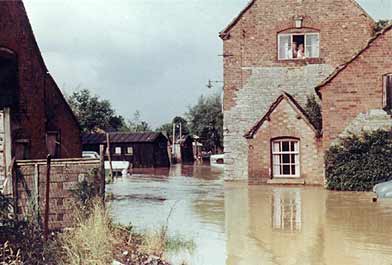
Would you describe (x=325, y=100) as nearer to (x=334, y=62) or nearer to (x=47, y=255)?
(x=334, y=62)

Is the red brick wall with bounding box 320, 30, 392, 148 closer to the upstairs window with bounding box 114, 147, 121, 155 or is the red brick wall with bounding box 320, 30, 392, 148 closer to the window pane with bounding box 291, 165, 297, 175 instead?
the window pane with bounding box 291, 165, 297, 175

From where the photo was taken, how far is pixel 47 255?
29.0 feet

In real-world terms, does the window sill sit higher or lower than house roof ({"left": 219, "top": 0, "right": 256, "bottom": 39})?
lower

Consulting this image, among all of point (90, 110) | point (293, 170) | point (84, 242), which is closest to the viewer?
point (84, 242)

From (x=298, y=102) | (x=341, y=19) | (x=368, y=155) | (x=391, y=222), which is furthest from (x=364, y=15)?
(x=391, y=222)

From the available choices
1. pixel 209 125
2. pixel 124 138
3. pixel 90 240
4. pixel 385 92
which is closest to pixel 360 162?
pixel 385 92

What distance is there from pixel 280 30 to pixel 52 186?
Answer: 22686 mm

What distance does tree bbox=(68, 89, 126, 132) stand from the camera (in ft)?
228

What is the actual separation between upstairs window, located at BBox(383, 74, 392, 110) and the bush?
114 centimetres

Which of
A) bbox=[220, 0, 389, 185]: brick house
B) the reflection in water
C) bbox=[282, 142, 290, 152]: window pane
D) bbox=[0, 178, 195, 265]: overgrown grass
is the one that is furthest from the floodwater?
bbox=[220, 0, 389, 185]: brick house

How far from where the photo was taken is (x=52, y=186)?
11.2 meters

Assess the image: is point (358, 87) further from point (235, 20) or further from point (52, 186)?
point (52, 186)

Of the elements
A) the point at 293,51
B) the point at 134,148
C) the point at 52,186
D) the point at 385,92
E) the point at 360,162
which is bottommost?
the point at 52,186

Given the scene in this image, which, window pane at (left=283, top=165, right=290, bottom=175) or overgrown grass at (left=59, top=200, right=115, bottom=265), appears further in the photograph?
window pane at (left=283, top=165, right=290, bottom=175)
